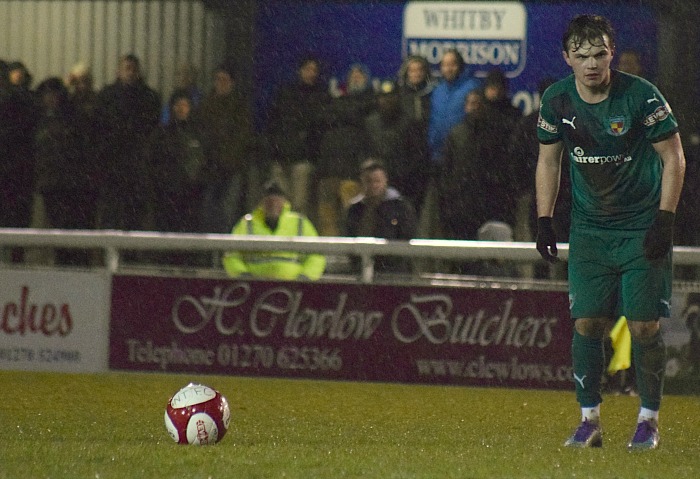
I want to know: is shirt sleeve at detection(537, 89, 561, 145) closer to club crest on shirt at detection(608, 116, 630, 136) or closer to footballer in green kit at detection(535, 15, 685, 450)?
footballer in green kit at detection(535, 15, 685, 450)

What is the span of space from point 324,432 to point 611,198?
195cm

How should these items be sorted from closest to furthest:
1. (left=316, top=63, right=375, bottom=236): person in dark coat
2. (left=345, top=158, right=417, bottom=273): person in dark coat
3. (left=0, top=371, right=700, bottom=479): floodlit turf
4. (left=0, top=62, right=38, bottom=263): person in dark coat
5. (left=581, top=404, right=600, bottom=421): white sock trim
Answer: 1. (left=0, top=371, right=700, bottom=479): floodlit turf
2. (left=581, top=404, right=600, bottom=421): white sock trim
3. (left=345, top=158, right=417, bottom=273): person in dark coat
4. (left=316, top=63, right=375, bottom=236): person in dark coat
5. (left=0, top=62, right=38, bottom=263): person in dark coat

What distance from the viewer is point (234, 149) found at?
1235 centimetres

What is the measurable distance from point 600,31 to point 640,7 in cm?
673

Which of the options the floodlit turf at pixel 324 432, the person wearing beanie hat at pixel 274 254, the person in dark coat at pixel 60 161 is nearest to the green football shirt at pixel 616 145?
the floodlit turf at pixel 324 432

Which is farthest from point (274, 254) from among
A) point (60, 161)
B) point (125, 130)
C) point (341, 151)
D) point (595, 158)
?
point (595, 158)

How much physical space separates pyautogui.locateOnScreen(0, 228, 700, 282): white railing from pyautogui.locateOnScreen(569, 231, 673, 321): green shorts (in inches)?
126

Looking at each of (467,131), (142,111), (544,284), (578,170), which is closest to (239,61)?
(142,111)

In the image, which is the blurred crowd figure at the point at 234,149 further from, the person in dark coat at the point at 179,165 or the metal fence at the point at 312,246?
the metal fence at the point at 312,246

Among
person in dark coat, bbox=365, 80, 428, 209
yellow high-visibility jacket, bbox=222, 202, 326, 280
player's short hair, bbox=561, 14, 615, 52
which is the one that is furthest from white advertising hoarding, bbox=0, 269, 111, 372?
player's short hair, bbox=561, 14, 615, 52

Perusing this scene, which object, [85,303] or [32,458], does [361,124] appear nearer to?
[85,303]

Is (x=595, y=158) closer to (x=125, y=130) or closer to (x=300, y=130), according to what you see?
(x=300, y=130)

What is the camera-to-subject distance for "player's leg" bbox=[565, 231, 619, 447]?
6785 mm

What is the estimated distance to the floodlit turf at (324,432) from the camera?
6090 millimetres
